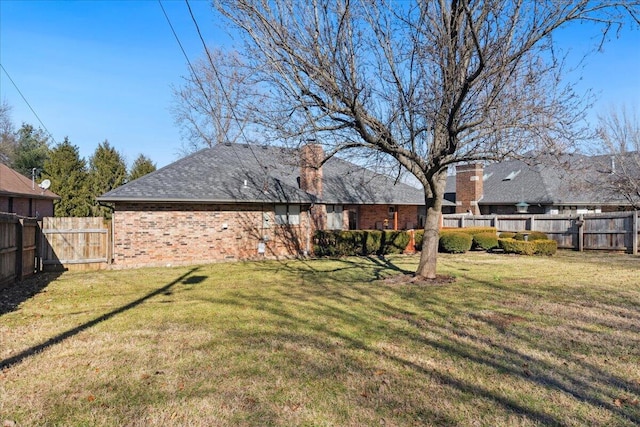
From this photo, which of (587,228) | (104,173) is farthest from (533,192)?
(104,173)

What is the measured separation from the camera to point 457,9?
8.17 metres

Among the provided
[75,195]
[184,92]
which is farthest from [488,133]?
[184,92]

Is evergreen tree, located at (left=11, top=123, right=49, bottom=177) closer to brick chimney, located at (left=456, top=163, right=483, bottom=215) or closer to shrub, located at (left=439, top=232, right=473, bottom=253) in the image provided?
shrub, located at (left=439, top=232, right=473, bottom=253)

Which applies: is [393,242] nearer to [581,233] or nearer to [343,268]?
[343,268]

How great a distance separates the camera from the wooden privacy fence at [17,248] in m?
9.53

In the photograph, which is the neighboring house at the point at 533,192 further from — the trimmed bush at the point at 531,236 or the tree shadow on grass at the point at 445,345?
the tree shadow on grass at the point at 445,345

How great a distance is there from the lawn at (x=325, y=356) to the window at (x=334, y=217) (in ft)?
36.5

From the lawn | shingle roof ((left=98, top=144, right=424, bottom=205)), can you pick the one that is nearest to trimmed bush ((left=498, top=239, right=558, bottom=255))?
shingle roof ((left=98, top=144, right=424, bottom=205))

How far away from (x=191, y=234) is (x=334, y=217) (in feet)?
26.5

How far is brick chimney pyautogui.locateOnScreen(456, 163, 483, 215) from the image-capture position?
1091 inches

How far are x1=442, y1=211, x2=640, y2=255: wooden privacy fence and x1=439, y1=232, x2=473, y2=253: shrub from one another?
4638 millimetres

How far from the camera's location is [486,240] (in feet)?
62.3

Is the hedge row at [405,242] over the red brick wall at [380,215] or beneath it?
beneath

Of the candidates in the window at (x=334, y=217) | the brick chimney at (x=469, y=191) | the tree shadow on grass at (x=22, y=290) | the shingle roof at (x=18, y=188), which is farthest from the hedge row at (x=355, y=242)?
the shingle roof at (x=18, y=188)
